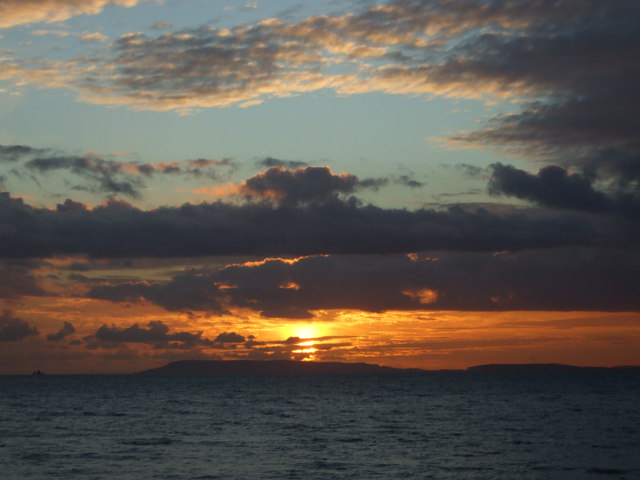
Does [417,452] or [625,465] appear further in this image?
[417,452]

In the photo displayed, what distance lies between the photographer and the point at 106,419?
348 feet

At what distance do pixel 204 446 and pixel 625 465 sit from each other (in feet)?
123

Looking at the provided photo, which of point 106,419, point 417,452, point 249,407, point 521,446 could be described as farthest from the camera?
point 249,407

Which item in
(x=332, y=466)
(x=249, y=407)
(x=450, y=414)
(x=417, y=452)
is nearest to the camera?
(x=332, y=466)

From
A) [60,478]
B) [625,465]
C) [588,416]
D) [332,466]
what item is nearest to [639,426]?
[588,416]

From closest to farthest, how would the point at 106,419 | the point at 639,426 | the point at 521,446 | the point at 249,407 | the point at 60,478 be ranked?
the point at 60,478
the point at 521,446
the point at 639,426
the point at 106,419
the point at 249,407

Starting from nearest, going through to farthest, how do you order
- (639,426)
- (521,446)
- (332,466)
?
(332,466) < (521,446) < (639,426)

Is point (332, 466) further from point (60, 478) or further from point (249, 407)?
point (249, 407)

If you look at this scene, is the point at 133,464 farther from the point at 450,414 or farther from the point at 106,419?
the point at 450,414

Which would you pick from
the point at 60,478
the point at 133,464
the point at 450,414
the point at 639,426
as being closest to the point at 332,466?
the point at 133,464

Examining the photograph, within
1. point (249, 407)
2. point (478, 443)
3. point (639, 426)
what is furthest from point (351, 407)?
point (478, 443)

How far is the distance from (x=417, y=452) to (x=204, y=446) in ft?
67.2

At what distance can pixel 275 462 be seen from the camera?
61.4 meters

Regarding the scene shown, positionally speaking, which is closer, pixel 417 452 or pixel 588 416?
pixel 417 452
